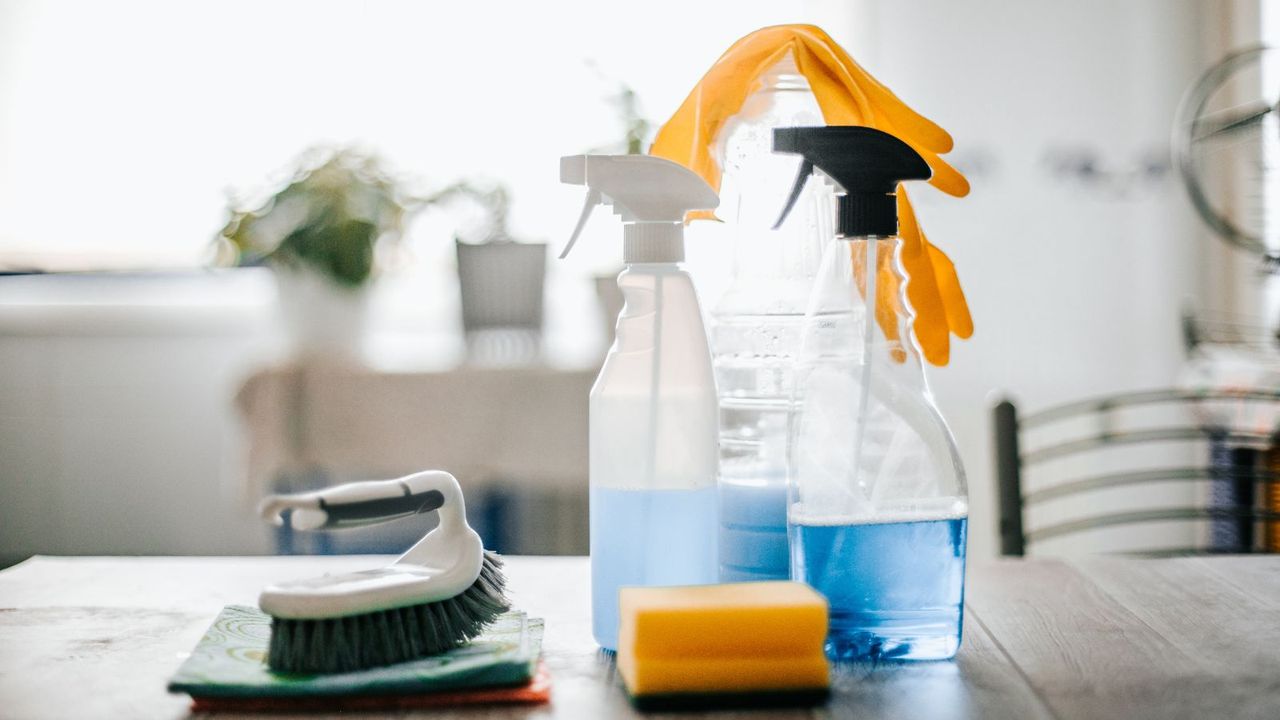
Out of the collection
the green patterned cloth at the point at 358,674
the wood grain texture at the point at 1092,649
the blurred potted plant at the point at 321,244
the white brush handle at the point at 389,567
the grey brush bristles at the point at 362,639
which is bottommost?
the wood grain texture at the point at 1092,649

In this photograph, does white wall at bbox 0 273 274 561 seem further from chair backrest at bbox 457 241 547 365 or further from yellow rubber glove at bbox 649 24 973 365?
yellow rubber glove at bbox 649 24 973 365

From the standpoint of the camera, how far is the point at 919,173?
0.53 metres

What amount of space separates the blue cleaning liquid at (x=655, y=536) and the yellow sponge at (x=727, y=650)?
64 mm

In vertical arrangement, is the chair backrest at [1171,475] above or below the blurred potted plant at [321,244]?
below

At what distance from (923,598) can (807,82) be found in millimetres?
276

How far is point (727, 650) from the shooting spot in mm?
465

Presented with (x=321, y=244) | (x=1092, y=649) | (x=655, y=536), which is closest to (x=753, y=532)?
(x=655, y=536)

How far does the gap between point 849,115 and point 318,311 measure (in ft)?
5.07

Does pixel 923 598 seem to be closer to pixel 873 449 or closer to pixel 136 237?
pixel 873 449

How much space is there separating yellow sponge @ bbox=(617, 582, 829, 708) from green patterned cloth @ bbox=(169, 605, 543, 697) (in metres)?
0.06

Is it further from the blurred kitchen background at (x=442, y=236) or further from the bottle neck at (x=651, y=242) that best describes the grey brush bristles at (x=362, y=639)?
the blurred kitchen background at (x=442, y=236)

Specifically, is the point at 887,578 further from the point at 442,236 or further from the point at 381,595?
the point at 442,236

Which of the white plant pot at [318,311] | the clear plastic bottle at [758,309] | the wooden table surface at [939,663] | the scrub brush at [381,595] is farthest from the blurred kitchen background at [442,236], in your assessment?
the scrub brush at [381,595]

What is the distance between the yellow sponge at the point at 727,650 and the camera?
1.51 ft
